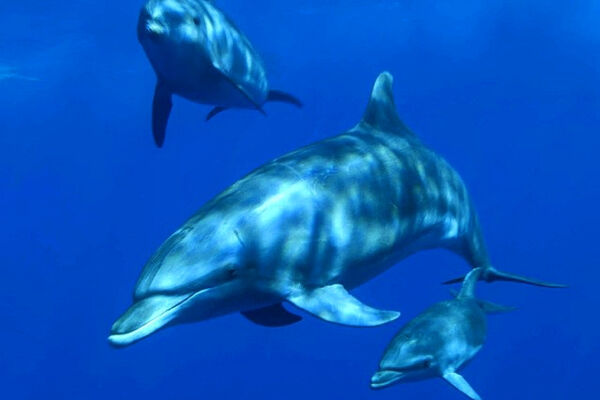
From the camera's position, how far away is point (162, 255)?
4.79m

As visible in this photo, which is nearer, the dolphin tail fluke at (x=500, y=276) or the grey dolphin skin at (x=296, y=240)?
the grey dolphin skin at (x=296, y=240)

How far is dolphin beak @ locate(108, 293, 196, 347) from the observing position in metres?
4.20

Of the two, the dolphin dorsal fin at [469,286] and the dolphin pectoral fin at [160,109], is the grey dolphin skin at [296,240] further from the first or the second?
the dolphin pectoral fin at [160,109]

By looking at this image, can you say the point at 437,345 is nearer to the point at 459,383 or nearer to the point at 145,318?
the point at 459,383

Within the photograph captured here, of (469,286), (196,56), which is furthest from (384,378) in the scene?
(196,56)

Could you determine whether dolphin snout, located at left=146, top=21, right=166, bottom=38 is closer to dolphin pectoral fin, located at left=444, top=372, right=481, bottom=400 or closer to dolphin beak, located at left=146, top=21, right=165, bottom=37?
dolphin beak, located at left=146, top=21, right=165, bottom=37

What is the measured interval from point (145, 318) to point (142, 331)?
126 millimetres

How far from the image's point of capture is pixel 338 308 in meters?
5.09

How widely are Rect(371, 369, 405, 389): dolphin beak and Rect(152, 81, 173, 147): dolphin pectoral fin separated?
14.7ft

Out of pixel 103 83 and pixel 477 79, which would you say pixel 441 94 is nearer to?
pixel 477 79

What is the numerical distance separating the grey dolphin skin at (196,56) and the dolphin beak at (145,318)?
3.86 metres

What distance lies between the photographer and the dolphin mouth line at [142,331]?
4180 millimetres

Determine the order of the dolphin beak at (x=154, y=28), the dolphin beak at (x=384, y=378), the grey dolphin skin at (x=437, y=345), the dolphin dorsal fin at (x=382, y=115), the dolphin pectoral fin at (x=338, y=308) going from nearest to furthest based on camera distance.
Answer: the dolphin pectoral fin at (x=338, y=308) < the dolphin beak at (x=384, y=378) < the grey dolphin skin at (x=437, y=345) < the dolphin dorsal fin at (x=382, y=115) < the dolphin beak at (x=154, y=28)

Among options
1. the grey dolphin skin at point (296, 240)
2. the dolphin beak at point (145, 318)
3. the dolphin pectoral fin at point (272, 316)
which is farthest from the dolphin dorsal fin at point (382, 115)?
the dolphin beak at point (145, 318)
